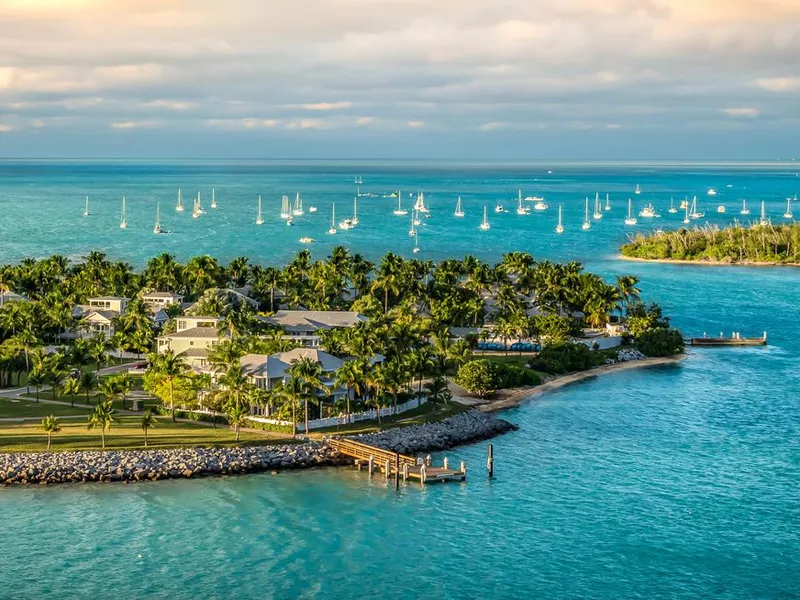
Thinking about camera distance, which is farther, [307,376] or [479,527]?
[307,376]

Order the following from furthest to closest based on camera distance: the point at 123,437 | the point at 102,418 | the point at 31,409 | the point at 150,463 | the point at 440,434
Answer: the point at 31,409 < the point at 440,434 < the point at 123,437 < the point at 102,418 < the point at 150,463

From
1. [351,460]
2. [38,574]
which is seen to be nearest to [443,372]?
[351,460]

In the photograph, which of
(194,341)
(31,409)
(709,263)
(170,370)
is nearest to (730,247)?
(709,263)

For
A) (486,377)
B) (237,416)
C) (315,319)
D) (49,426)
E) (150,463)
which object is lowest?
(150,463)

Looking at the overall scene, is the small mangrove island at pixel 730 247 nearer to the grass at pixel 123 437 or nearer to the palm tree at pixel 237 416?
the palm tree at pixel 237 416

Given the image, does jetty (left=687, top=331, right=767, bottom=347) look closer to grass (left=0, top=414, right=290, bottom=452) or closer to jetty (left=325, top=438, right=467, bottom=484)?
jetty (left=325, top=438, right=467, bottom=484)

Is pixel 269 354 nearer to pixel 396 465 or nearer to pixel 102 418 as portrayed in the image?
pixel 102 418

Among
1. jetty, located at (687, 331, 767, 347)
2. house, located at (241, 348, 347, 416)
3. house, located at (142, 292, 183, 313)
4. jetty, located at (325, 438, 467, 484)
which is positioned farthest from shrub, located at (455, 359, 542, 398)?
house, located at (142, 292, 183, 313)

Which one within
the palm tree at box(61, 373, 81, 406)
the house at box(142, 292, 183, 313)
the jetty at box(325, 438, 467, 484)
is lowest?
the jetty at box(325, 438, 467, 484)

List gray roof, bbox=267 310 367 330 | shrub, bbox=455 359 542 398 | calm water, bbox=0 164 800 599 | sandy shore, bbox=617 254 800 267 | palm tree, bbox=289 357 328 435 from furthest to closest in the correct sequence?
sandy shore, bbox=617 254 800 267 < gray roof, bbox=267 310 367 330 < shrub, bbox=455 359 542 398 < palm tree, bbox=289 357 328 435 < calm water, bbox=0 164 800 599
